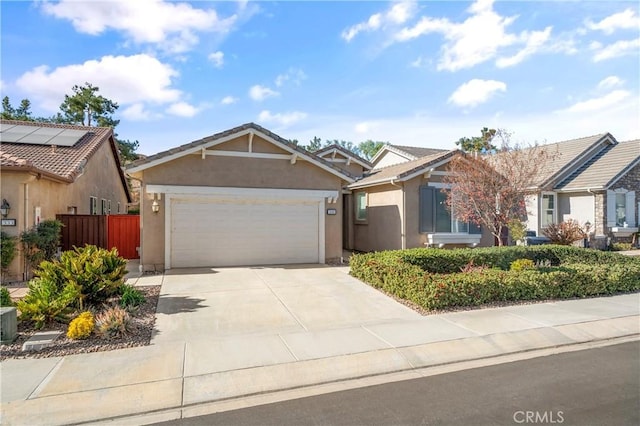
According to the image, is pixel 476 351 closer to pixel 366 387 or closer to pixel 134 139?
pixel 366 387

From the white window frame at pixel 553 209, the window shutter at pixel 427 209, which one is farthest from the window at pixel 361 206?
the white window frame at pixel 553 209

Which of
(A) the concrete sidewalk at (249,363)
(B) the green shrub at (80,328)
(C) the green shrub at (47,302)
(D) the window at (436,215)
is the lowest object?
(A) the concrete sidewalk at (249,363)

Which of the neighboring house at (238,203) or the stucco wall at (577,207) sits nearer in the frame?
the neighboring house at (238,203)

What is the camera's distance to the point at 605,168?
19.0 m

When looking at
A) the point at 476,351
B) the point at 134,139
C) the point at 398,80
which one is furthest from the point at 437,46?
the point at 134,139

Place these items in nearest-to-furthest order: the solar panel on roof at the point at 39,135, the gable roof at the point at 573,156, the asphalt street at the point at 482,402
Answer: the asphalt street at the point at 482,402
the solar panel on roof at the point at 39,135
the gable roof at the point at 573,156

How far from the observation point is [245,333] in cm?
609

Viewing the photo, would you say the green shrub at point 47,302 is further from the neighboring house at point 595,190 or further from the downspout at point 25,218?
the neighboring house at point 595,190

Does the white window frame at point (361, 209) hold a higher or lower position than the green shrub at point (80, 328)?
higher

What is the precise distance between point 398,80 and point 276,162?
5365 millimetres

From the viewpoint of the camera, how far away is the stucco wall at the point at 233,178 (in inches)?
450

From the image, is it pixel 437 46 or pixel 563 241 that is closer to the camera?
pixel 437 46

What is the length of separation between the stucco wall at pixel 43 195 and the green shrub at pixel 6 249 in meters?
0.16

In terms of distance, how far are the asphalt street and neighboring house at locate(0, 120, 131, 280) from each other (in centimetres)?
968
